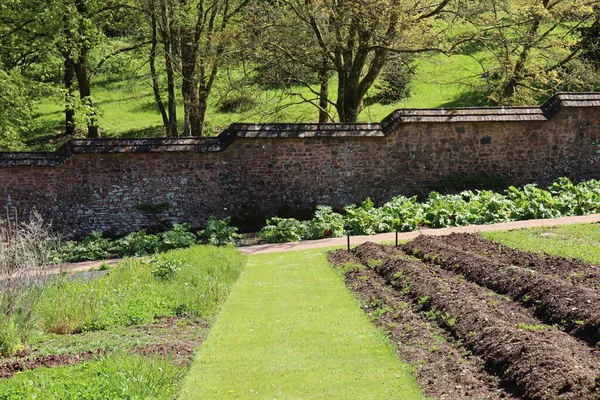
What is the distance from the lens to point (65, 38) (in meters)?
25.5

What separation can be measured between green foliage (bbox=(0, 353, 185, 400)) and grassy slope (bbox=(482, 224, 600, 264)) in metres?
7.09

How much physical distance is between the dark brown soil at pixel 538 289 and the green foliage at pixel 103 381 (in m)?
4.34

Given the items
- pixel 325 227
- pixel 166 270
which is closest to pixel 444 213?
pixel 325 227

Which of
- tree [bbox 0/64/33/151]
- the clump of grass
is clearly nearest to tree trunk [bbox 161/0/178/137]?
tree [bbox 0/64/33/151]

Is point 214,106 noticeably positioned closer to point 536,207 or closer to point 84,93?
point 84,93

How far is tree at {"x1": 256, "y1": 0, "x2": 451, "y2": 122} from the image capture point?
2095 cm

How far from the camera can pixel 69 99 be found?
26.0 m

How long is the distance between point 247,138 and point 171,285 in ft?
28.2

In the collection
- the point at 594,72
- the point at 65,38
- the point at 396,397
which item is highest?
the point at 65,38

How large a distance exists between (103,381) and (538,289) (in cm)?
547

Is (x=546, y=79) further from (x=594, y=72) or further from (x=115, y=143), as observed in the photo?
(x=115, y=143)

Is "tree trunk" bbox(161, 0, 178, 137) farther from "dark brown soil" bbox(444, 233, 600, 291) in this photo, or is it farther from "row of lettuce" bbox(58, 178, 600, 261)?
"dark brown soil" bbox(444, 233, 600, 291)

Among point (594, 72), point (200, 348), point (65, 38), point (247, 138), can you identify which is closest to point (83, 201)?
point (247, 138)

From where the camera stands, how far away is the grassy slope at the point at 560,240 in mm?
12078
